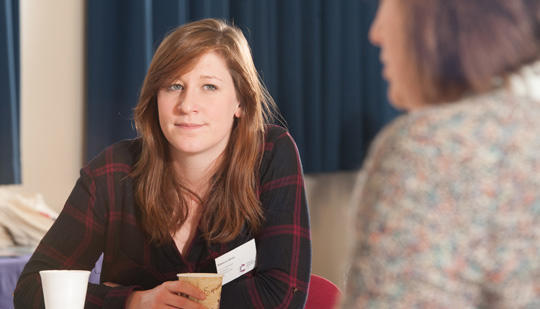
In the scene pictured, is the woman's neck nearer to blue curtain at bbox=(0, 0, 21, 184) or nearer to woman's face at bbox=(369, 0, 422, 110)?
woman's face at bbox=(369, 0, 422, 110)

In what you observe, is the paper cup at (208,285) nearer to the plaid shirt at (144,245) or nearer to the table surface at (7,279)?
the plaid shirt at (144,245)

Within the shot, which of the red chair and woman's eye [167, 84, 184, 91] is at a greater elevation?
woman's eye [167, 84, 184, 91]

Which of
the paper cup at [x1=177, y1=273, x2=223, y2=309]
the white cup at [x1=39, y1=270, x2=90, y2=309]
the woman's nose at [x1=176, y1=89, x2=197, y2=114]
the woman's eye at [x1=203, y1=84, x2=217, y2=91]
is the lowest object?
the paper cup at [x1=177, y1=273, x2=223, y2=309]

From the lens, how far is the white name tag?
170 cm

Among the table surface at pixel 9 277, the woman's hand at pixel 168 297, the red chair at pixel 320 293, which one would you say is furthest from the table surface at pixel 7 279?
the red chair at pixel 320 293

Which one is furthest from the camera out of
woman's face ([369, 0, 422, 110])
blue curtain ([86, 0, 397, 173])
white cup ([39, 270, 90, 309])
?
blue curtain ([86, 0, 397, 173])

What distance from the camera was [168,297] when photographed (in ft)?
4.67

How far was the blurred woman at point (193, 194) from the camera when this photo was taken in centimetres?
171

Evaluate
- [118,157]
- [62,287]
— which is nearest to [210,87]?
[118,157]

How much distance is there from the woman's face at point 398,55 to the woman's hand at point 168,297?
752 mm

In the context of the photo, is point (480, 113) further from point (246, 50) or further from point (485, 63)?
point (246, 50)

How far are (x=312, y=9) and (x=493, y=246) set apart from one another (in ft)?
11.3

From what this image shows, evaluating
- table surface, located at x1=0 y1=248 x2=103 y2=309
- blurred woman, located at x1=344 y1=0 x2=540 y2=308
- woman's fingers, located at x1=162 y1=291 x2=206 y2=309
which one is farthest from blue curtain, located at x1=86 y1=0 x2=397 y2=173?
blurred woman, located at x1=344 y1=0 x2=540 y2=308

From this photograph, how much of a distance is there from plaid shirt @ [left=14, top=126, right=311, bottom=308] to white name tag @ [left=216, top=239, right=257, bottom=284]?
2 cm
